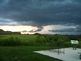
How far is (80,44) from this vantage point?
1794 centimetres

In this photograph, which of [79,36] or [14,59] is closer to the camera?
[14,59]

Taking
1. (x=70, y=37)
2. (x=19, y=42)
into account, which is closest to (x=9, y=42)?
(x=19, y=42)

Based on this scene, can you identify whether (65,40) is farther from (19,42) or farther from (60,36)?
(19,42)

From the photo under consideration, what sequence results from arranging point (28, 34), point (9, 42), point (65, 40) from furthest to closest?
point (28, 34) < point (65, 40) < point (9, 42)

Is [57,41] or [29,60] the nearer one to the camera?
[29,60]

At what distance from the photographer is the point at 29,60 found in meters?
9.75

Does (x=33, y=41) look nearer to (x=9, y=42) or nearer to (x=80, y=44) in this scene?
(x=9, y=42)

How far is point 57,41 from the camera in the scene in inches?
708

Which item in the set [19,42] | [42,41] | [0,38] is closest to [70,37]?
[42,41]

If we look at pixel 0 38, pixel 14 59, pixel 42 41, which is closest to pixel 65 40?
pixel 42 41

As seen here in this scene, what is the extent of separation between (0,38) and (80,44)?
680cm

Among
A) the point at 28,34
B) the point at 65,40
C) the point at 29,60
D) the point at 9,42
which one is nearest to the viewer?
the point at 29,60

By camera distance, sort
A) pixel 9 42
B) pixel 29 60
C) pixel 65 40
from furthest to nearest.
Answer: pixel 65 40 → pixel 9 42 → pixel 29 60

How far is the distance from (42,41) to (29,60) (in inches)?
331
